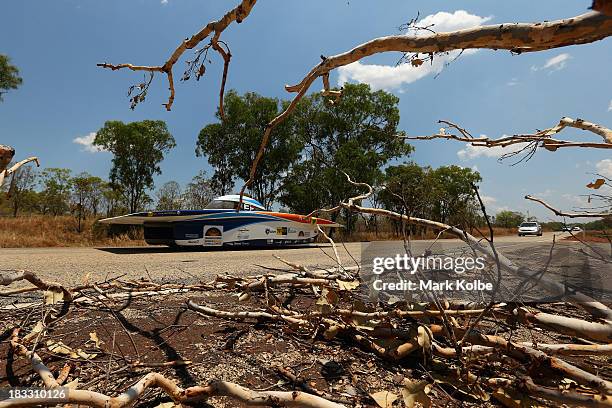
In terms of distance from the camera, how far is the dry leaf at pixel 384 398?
1398 millimetres

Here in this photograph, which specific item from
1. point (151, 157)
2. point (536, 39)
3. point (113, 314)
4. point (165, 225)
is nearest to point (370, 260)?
point (113, 314)

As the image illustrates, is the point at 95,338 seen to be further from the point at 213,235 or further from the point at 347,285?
the point at 213,235

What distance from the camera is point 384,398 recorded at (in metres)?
1.43

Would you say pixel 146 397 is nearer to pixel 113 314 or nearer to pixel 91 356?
pixel 91 356

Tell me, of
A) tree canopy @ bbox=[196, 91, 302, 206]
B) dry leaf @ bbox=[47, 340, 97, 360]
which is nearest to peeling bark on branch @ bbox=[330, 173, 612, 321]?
dry leaf @ bbox=[47, 340, 97, 360]

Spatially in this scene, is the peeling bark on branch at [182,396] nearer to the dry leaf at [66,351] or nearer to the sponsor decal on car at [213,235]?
the dry leaf at [66,351]

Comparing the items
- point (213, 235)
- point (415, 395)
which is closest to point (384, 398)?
point (415, 395)

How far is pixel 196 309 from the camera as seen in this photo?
7.73ft

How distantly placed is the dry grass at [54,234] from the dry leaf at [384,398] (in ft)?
52.1

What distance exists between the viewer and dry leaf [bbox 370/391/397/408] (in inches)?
55.1

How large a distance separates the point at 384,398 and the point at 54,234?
19.9m

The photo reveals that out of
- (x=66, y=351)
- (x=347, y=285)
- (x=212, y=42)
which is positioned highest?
(x=212, y=42)

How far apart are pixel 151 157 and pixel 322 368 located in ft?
74.9

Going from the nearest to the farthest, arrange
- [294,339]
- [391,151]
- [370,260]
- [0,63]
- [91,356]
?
1. [91,356]
2. [294,339]
3. [370,260]
4. [0,63]
5. [391,151]
